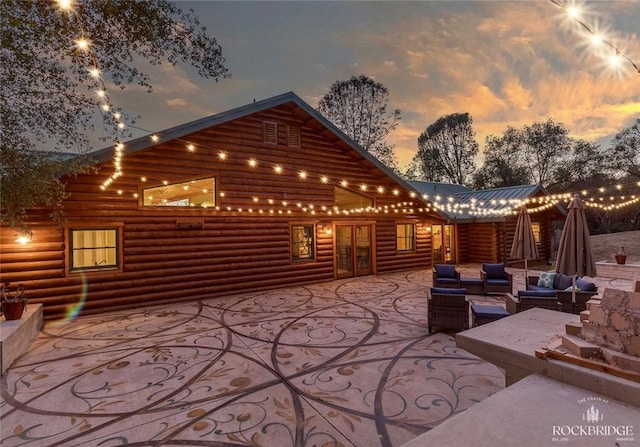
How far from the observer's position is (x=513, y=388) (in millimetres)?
1932

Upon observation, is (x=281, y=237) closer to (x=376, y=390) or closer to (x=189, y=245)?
(x=189, y=245)

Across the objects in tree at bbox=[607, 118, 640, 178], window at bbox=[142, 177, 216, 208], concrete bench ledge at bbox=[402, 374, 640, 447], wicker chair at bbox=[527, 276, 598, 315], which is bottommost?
wicker chair at bbox=[527, 276, 598, 315]

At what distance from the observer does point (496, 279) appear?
27.5ft

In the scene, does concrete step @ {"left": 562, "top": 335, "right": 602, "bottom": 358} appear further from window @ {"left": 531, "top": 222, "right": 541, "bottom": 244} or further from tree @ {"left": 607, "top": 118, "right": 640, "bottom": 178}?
tree @ {"left": 607, "top": 118, "right": 640, "bottom": 178}

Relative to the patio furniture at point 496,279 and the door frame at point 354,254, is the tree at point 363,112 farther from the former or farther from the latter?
the patio furniture at point 496,279

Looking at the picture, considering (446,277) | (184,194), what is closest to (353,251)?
(446,277)

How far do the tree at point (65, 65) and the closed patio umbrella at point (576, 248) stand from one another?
664 cm

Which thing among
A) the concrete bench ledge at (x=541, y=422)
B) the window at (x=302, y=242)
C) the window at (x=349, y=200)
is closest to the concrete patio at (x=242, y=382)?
the concrete bench ledge at (x=541, y=422)

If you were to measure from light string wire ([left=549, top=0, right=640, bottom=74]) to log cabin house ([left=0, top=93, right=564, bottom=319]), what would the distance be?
7044mm

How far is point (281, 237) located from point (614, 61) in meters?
8.27

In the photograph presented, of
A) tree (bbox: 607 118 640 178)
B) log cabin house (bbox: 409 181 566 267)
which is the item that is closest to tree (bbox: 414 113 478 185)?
tree (bbox: 607 118 640 178)

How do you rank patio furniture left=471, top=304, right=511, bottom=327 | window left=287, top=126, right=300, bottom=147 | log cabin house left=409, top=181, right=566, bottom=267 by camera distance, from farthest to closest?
1. log cabin house left=409, top=181, right=566, bottom=267
2. window left=287, top=126, right=300, bottom=147
3. patio furniture left=471, top=304, right=511, bottom=327

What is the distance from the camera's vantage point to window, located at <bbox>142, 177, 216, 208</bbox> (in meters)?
8.01

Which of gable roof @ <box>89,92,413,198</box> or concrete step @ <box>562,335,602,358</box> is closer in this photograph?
concrete step @ <box>562,335,602,358</box>
